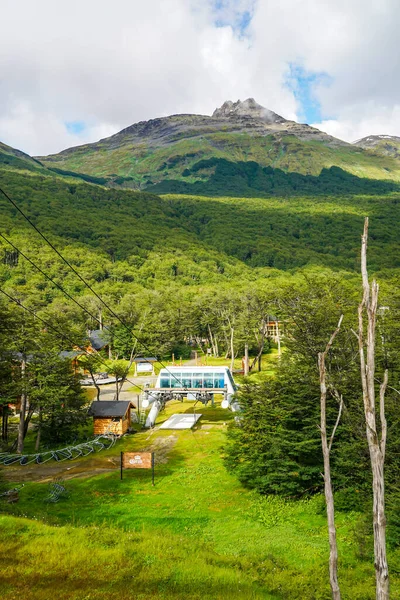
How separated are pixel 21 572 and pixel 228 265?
138 meters

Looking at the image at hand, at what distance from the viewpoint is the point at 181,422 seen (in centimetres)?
3972

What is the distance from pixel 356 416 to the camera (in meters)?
19.9

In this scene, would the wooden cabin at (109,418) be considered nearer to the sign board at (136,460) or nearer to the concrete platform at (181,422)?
the concrete platform at (181,422)

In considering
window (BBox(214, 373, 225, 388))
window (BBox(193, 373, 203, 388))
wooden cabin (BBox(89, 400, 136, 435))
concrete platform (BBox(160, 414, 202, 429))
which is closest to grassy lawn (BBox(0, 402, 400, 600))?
wooden cabin (BBox(89, 400, 136, 435))

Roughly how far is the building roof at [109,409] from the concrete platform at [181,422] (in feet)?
15.5

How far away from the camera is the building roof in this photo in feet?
119

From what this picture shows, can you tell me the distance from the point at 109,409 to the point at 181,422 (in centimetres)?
769

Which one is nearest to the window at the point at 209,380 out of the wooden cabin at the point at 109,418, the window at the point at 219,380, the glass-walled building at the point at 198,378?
the glass-walled building at the point at 198,378

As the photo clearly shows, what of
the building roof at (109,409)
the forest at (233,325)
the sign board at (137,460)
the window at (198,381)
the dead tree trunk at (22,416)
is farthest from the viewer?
the window at (198,381)

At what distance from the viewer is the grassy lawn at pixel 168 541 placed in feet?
37.7

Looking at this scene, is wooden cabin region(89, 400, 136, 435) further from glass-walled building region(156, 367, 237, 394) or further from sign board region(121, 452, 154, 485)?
sign board region(121, 452, 154, 485)

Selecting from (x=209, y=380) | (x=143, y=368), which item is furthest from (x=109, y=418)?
(x=143, y=368)

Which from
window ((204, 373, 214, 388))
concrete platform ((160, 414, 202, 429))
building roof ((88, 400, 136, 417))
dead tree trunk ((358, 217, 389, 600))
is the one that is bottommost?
concrete platform ((160, 414, 202, 429))

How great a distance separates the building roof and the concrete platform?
15.5ft
